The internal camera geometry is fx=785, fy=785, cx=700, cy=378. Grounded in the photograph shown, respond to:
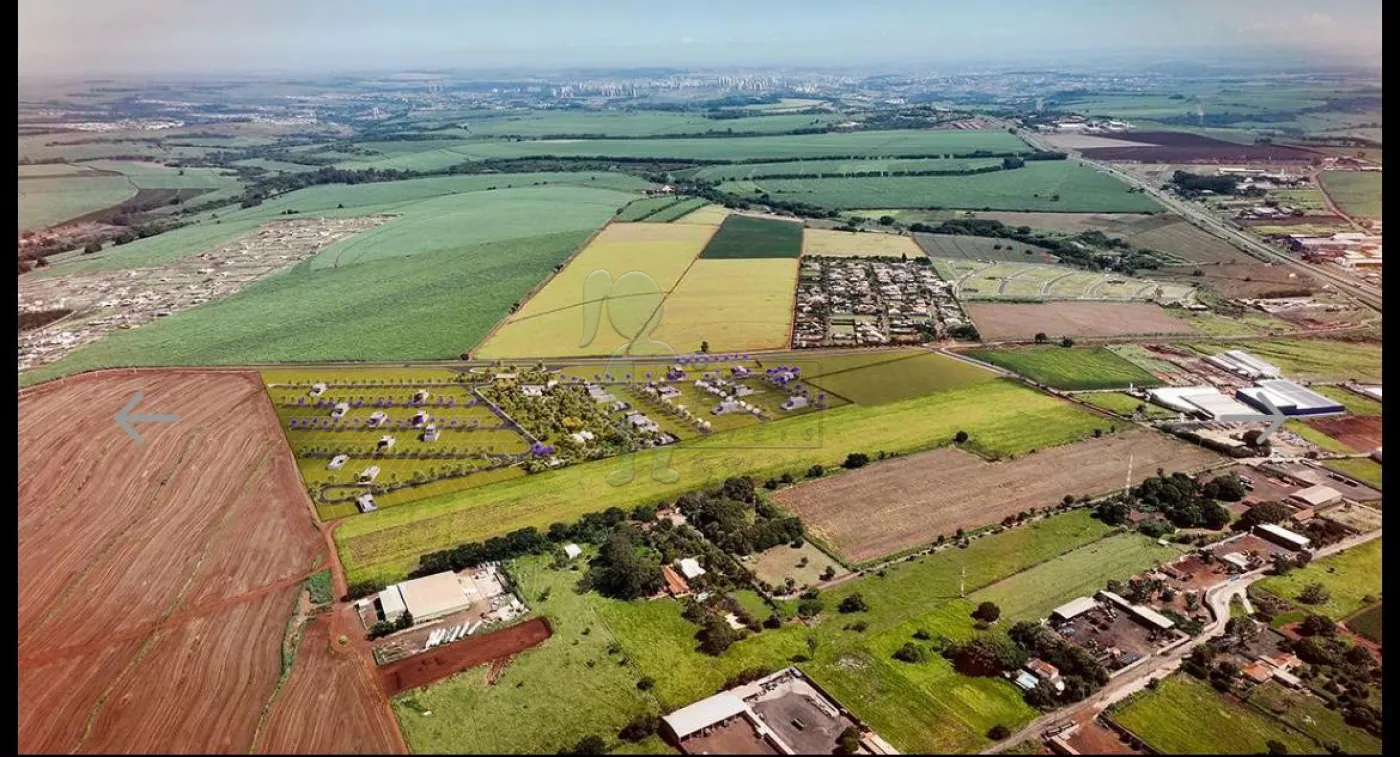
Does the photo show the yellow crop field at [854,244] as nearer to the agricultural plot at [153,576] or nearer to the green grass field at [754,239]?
the green grass field at [754,239]

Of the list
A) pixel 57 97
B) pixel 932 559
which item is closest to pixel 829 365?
pixel 932 559

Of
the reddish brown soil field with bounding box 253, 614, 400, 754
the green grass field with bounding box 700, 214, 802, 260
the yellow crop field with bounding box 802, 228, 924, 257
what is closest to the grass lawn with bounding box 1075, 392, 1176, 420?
the yellow crop field with bounding box 802, 228, 924, 257

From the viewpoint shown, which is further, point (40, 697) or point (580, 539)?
point (580, 539)

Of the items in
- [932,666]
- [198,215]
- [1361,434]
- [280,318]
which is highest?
[198,215]

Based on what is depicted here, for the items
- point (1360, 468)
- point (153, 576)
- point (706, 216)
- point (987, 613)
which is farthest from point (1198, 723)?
point (706, 216)

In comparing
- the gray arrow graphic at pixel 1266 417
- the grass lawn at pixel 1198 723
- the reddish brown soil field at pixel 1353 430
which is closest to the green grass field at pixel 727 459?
the gray arrow graphic at pixel 1266 417

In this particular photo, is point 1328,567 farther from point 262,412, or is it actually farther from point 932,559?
point 262,412

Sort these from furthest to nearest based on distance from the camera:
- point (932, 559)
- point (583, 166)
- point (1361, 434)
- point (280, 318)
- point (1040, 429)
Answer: point (583, 166)
point (280, 318)
point (1040, 429)
point (1361, 434)
point (932, 559)
